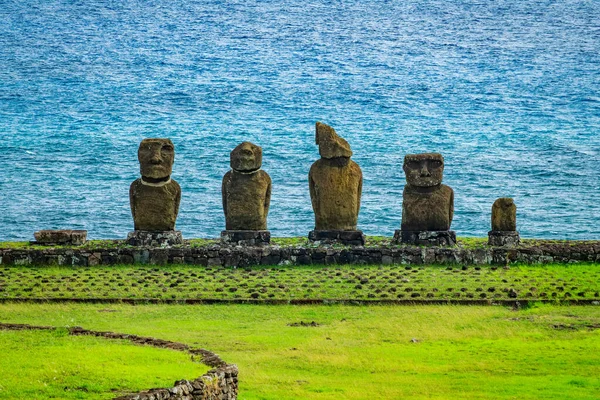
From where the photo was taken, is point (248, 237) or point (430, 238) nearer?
point (430, 238)

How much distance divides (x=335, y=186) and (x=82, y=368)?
14.9 meters

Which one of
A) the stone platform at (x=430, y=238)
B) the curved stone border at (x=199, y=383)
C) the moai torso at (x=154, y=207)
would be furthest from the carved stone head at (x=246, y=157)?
the curved stone border at (x=199, y=383)

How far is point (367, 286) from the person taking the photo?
2328 cm

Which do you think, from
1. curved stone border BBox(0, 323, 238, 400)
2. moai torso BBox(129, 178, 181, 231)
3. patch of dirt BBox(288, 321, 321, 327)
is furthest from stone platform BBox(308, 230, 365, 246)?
curved stone border BBox(0, 323, 238, 400)

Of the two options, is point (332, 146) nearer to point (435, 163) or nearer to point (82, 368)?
point (435, 163)

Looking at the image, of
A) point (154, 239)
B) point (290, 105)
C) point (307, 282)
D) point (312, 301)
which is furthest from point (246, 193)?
point (290, 105)

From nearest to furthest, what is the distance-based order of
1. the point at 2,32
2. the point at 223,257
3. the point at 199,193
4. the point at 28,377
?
the point at 28,377 < the point at 223,257 < the point at 199,193 < the point at 2,32

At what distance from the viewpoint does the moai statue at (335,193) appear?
28375mm

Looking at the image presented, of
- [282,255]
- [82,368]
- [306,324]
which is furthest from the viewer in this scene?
[282,255]

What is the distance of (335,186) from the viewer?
28469 millimetres

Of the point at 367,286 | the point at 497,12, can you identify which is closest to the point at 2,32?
the point at 497,12

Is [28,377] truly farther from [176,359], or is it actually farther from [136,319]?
[136,319]

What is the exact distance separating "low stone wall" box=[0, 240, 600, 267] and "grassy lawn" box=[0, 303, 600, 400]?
194 inches

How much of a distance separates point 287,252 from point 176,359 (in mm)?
11662
